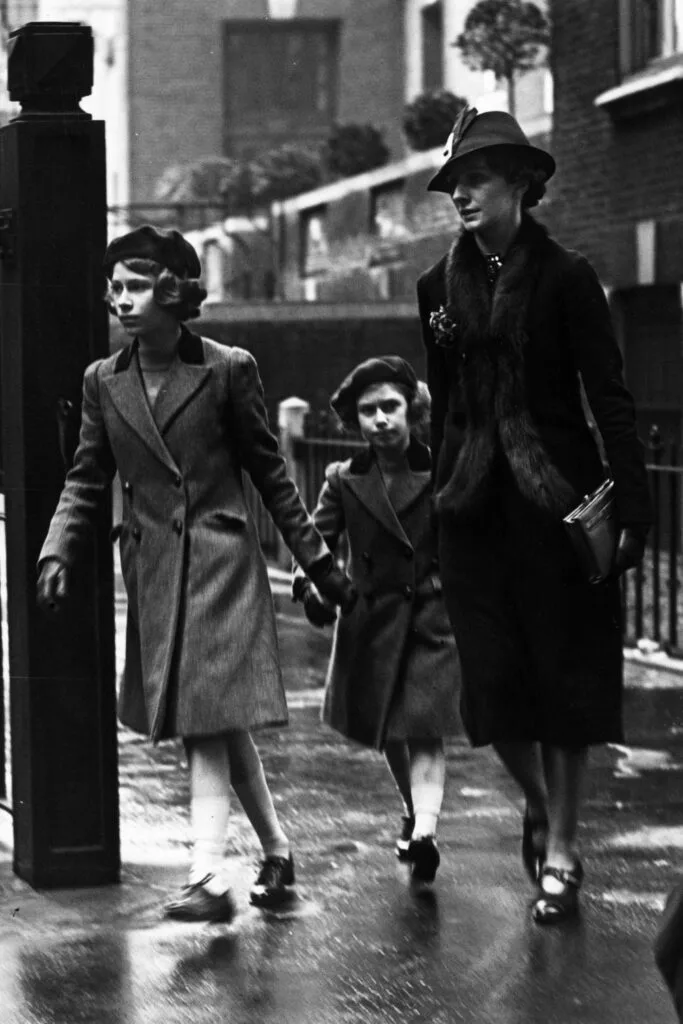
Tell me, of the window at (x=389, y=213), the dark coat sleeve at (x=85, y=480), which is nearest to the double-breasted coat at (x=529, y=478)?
the dark coat sleeve at (x=85, y=480)

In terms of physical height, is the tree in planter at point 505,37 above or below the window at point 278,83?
below

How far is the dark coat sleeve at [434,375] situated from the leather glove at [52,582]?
A: 3.35 ft

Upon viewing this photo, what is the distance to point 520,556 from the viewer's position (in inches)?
221

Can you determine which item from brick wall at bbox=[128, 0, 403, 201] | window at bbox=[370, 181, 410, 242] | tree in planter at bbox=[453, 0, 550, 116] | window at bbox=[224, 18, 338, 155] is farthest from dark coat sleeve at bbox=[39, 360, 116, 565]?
window at bbox=[224, 18, 338, 155]

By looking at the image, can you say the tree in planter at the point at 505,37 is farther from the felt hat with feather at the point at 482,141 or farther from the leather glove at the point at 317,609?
the leather glove at the point at 317,609

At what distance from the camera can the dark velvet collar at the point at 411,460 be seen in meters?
6.34

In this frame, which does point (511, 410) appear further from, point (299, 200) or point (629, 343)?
point (299, 200)

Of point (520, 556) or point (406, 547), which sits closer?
point (520, 556)

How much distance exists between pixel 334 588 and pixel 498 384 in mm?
668

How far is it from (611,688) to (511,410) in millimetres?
759

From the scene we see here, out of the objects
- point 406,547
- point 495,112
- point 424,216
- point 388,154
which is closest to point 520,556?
point 406,547

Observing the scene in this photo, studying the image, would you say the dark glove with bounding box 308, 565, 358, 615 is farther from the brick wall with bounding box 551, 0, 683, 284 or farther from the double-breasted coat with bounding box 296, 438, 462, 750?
the brick wall with bounding box 551, 0, 683, 284

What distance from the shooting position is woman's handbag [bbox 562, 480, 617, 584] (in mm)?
5367

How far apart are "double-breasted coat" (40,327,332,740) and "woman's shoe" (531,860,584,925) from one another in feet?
2.60
